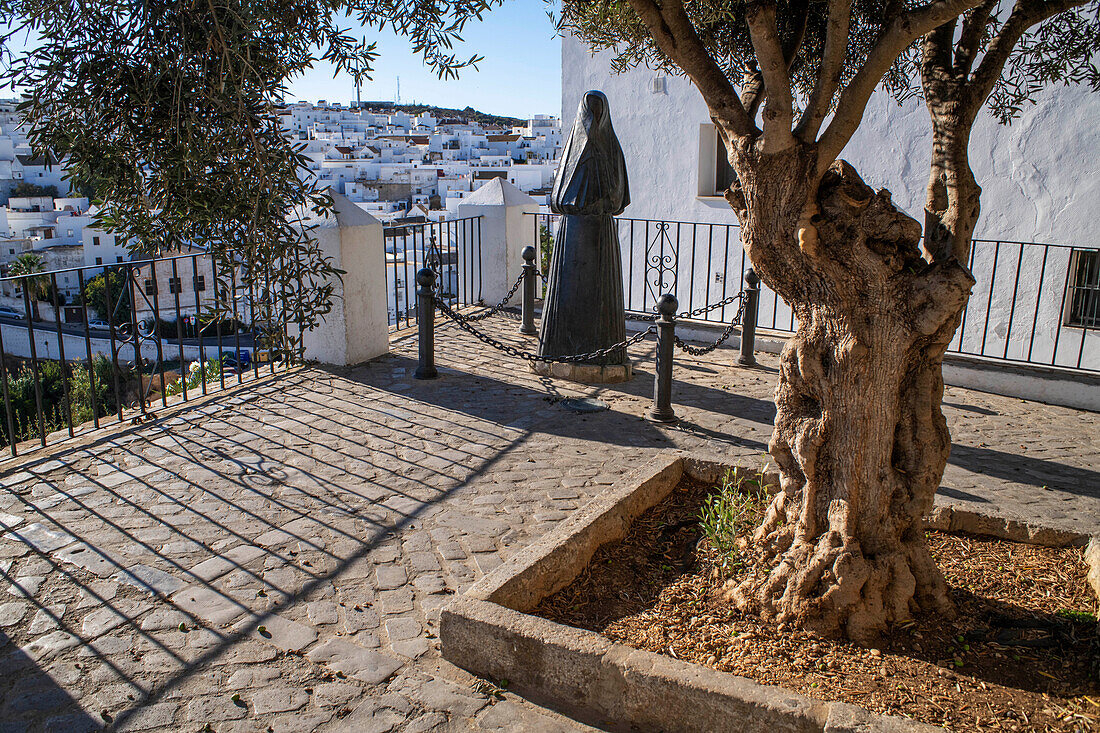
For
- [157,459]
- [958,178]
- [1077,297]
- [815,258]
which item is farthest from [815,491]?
[1077,297]

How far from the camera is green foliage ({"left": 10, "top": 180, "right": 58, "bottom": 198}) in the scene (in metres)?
60.3

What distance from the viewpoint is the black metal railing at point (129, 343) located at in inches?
155

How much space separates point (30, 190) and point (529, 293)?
6617cm

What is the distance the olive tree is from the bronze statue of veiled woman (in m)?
3.86

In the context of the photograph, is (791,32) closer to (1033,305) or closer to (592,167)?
(592,167)

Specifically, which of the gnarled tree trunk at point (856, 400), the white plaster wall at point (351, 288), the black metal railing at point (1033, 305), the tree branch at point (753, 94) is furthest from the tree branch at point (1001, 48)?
the white plaster wall at point (351, 288)

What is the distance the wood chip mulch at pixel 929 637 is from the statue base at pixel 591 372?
11.7 feet

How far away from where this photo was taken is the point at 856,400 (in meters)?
3.11

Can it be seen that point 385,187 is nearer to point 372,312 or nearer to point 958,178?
point 372,312

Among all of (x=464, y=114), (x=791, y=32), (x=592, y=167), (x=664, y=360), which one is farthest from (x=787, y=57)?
(x=464, y=114)

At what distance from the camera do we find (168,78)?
279 centimetres

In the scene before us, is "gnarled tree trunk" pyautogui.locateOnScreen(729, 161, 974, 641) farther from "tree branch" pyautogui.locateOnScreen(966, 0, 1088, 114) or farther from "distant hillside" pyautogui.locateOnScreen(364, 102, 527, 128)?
"distant hillside" pyautogui.locateOnScreen(364, 102, 527, 128)

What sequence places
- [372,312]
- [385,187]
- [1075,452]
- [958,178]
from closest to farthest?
[958,178] < [1075,452] < [372,312] < [385,187]

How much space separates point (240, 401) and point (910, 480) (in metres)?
5.32
